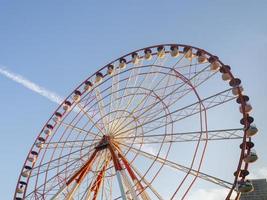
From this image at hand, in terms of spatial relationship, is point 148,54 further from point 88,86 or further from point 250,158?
point 250,158

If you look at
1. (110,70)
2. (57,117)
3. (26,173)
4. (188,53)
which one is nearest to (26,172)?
(26,173)

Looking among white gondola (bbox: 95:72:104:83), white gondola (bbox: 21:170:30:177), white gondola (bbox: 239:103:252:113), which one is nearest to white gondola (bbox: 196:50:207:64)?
white gondola (bbox: 239:103:252:113)

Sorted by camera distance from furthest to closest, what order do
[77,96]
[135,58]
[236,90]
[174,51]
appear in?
[77,96]
[135,58]
[174,51]
[236,90]

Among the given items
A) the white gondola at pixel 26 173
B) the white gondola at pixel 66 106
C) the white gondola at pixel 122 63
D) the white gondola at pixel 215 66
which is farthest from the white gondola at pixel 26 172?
the white gondola at pixel 215 66

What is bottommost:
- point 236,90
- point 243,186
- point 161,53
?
point 243,186

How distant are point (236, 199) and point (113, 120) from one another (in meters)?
7.76

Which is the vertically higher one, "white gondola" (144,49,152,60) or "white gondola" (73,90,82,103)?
"white gondola" (144,49,152,60)

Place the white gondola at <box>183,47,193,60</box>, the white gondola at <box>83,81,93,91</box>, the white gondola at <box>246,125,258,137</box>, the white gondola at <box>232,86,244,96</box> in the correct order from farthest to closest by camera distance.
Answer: the white gondola at <box>83,81,93,91</box> → the white gondola at <box>183,47,193,60</box> → the white gondola at <box>232,86,244,96</box> → the white gondola at <box>246,125,258,137</box>

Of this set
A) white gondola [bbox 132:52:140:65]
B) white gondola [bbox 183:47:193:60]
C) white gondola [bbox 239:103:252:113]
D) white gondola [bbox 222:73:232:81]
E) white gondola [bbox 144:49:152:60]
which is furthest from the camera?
white gondola [bbox 132:52:140:65]

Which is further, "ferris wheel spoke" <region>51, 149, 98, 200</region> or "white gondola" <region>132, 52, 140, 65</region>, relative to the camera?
"white gondola" <region>132, 52, 140, 65</region>

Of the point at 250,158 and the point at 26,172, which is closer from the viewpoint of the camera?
the point at 250,158

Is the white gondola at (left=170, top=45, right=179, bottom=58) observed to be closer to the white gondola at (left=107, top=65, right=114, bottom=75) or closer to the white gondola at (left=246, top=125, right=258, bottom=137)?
the white gondola at (left=107, top=65, right=114, bottom=75)

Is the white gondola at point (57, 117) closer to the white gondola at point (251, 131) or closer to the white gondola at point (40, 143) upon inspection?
the white gondola at point (40, 143)

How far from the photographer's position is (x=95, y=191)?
18844mm
